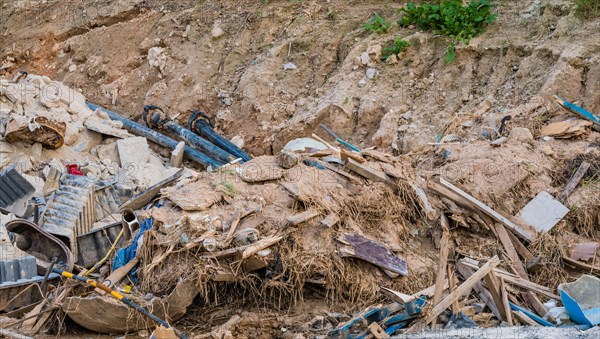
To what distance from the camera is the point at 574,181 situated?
7.80m

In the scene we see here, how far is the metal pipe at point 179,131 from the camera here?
10.8 m

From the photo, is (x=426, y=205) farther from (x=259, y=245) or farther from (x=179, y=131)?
(x=179, y=131)

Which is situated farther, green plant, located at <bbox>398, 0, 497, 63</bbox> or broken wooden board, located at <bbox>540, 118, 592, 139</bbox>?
green plant, located at <bbox>398, 0, 497, 63</bbox>

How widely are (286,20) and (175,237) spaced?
6.46 meters

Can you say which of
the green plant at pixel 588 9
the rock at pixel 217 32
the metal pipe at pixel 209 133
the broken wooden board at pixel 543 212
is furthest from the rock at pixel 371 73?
the broken wooden board at pixel 543 212

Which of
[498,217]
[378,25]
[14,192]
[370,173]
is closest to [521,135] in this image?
[498,217]

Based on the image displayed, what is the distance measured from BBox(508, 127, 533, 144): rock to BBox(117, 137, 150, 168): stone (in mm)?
4847

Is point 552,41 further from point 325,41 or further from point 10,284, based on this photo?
point 10,284

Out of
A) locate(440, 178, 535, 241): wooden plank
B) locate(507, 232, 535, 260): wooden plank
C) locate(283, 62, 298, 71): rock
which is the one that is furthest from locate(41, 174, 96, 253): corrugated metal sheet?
locate(507, 232, 535, 260): wooden plank

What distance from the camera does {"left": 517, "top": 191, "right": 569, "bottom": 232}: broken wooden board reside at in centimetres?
749

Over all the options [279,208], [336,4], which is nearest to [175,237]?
[279,208]

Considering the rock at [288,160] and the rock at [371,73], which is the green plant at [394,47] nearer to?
the rock at [371,73]

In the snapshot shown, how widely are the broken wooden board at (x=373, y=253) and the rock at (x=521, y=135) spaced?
7.68 ft

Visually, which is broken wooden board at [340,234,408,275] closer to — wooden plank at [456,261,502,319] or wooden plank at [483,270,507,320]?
wooden plank at [456,261,502,319]
